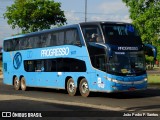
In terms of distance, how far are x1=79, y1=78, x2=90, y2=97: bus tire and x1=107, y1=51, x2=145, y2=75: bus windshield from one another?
1.99 m

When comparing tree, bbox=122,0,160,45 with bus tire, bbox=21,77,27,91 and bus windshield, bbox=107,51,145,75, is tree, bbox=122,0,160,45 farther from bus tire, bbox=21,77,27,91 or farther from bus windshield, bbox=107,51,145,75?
bus windshield, bbox=107,51,145,75

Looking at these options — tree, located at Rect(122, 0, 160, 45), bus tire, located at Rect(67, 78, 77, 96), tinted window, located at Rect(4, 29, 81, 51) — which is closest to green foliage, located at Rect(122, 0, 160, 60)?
tree, located at Rect(122, 0, 160, 45)

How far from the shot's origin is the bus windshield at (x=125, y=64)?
64.5 ft

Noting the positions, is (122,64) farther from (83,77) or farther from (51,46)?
(51,46)

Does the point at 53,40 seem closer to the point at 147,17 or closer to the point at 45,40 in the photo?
the point at 45,40

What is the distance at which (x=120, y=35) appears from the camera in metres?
20.5

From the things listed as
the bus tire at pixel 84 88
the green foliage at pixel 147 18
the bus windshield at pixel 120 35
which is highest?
the green foliage at pixel 147 18

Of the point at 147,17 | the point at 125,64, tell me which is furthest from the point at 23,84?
the point at 147,17

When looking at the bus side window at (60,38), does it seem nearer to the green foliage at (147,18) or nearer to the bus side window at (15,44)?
the bus side window at (15,44)

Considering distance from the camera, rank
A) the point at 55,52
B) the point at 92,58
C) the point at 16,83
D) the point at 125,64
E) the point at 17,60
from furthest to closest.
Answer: the point at 16,83 → the point at 17,60 → the point at 55,52 → the point at 92,58 → the point at 125,64

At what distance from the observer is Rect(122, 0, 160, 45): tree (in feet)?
106

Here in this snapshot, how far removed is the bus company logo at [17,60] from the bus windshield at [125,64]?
986 centimetres

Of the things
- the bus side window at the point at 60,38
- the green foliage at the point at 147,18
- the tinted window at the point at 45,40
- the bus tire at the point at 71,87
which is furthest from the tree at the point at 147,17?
the bus tire at the point at 71,87

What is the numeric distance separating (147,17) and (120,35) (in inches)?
505
